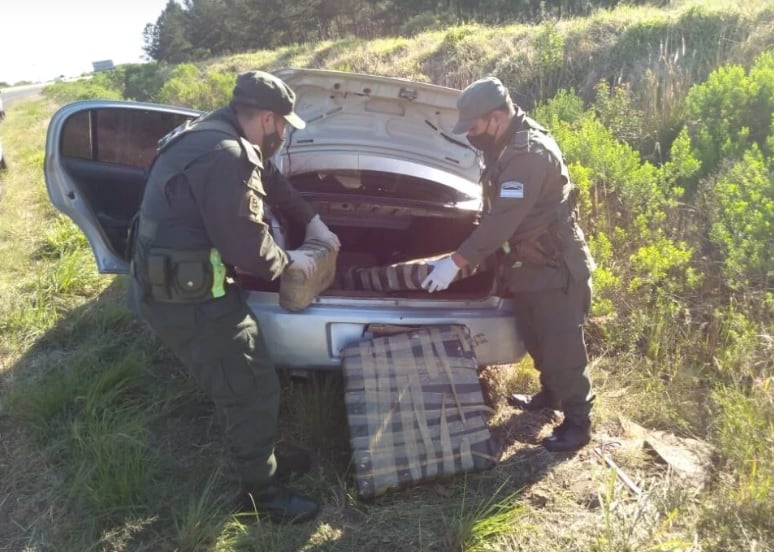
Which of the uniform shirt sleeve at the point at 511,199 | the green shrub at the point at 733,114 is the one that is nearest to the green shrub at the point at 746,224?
the green shrub at the point at 733,114

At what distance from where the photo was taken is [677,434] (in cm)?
283

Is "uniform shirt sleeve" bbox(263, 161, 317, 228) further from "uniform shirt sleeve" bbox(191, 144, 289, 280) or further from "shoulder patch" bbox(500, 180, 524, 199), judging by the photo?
"shoulder patch" bbox(500, 180, 524, 199)

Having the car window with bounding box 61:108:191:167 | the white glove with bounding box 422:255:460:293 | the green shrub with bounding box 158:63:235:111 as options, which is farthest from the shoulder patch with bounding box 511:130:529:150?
the green shrub with bounding box 158:63:235:111

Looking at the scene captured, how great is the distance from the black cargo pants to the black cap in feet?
2.39

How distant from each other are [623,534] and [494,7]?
21.0 meters

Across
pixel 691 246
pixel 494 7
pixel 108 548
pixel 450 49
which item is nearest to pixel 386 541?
pixel 108 548

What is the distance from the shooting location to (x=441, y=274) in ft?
8.44

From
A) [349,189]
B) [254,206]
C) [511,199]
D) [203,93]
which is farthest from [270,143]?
[203,93]

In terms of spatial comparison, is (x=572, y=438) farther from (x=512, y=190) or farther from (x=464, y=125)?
(x=464, y=125)

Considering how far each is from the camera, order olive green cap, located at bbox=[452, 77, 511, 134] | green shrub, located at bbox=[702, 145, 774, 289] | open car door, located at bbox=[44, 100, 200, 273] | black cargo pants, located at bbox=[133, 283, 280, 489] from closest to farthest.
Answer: black cargo pants, located at bbox=[133, 283, 280, 489] < olive green cap, located at bbox=[452, 77, 511, 134] < open car door, located at bbox=[44, 100, 200, 273] < green shrub, located at bbox=[702, 145, 774, 289]

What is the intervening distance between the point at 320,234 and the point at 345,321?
0.47 m

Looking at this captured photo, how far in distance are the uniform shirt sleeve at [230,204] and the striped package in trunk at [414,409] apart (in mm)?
684

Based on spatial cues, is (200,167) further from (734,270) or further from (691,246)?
(691,246)

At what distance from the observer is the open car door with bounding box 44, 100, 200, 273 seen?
9.53 ft
